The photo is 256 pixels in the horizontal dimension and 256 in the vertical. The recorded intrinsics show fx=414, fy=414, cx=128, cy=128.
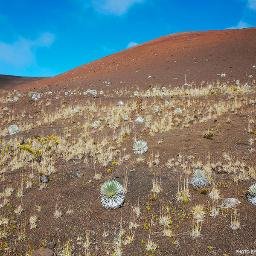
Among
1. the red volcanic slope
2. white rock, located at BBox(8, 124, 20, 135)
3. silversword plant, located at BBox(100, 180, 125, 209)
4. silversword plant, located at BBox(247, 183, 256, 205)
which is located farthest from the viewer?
the red volcanic slope

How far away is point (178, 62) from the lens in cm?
3784

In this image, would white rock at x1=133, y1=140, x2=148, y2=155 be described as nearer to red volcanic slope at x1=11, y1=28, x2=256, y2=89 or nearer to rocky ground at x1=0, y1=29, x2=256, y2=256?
rocky ground at x1=0, y1=29, x2=256, y2=256

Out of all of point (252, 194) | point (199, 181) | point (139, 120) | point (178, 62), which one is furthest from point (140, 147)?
point (178, 62)

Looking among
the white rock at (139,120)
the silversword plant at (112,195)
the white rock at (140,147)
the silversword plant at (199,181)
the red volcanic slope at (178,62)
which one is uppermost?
the red volcanic slope at (178,62)

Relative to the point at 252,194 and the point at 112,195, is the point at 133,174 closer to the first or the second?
the point at 112,195

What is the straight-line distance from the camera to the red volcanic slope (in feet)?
105

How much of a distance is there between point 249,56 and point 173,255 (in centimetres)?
3073

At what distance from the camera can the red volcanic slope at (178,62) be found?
3191 centimetres

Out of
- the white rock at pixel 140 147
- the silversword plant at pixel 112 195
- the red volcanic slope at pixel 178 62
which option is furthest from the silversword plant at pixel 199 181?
the red volcanic slope at pixel 178 62

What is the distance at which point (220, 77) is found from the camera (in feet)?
99.7

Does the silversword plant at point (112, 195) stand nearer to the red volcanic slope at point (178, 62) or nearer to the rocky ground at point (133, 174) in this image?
the rocky ground at point (133, 174)

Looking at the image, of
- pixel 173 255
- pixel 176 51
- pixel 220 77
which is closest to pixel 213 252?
pixel 173 255

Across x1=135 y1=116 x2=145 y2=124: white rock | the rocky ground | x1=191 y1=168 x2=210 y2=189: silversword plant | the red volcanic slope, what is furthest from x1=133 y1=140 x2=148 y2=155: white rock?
→ the red volcanic slope

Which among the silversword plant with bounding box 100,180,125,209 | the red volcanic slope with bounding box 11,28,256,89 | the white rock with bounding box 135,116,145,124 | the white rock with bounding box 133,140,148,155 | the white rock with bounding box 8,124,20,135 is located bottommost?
the silversword plant with bounding box 100,180,125,209
